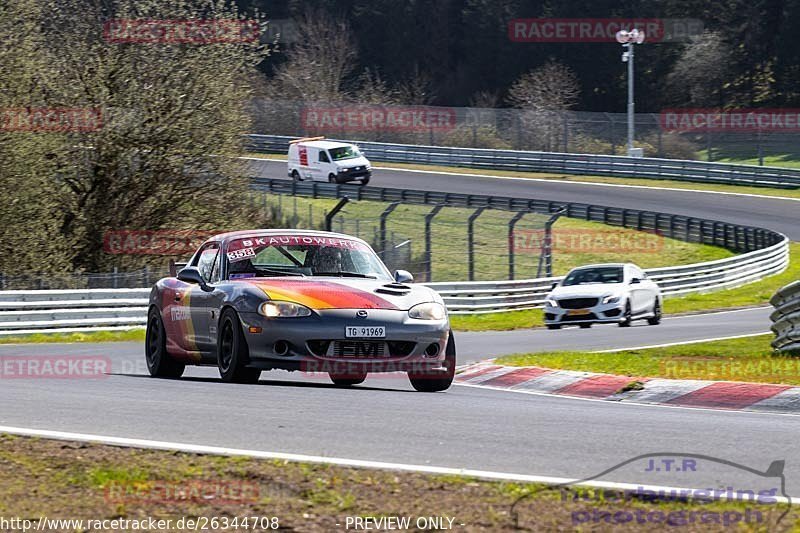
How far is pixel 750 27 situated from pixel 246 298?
77.2 m

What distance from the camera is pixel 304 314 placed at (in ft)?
34.0

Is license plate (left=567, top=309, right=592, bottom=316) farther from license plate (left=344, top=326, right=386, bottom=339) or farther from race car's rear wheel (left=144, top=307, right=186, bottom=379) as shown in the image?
license plate (left=344, top=326, right=386, bottom=339)

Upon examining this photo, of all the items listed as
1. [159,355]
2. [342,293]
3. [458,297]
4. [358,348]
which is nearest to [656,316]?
[458,297]

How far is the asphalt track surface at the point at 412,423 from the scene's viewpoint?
683cm

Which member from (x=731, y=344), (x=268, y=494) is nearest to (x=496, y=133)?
(x=731, y=344)

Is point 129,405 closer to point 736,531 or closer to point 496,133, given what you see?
point 736,531

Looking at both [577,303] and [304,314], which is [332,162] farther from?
[304,314]

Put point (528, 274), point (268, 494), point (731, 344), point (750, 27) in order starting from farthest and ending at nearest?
1. point (750, 27)
2. point (528, 274)
3. point (731, 344)
4. point (268, 494)

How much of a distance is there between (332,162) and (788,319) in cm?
4385

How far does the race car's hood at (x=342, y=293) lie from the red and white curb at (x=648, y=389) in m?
1.75

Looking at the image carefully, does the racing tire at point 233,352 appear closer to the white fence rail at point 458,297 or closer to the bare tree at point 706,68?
the white fence rail at point 458,297

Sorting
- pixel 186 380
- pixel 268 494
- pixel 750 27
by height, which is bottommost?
pixel 186 380

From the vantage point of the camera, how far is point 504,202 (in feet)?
147

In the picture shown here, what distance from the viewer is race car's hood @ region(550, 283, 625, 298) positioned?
24203 mm
